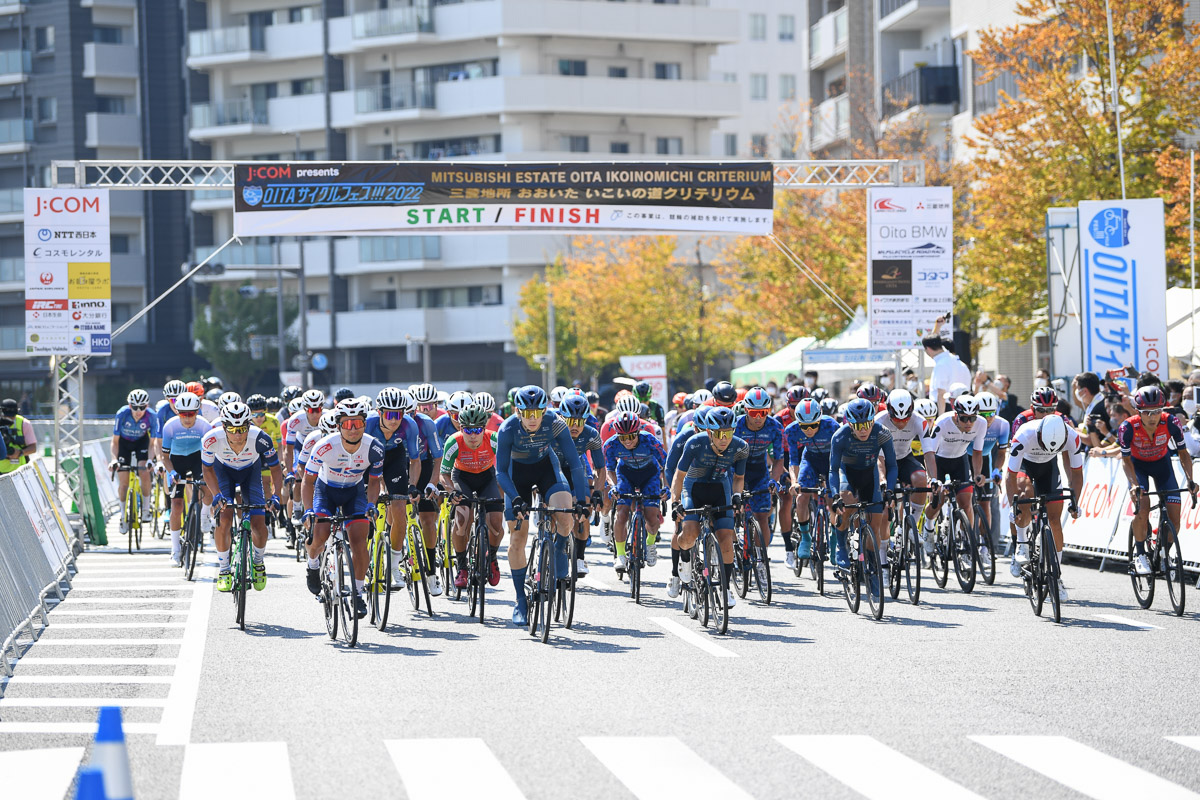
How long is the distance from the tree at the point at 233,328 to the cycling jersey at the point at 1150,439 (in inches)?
2341

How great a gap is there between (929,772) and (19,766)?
4254 millimetres

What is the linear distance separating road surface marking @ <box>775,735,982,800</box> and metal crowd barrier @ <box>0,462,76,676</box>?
5.54 meters

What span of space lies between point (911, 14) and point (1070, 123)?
20.0 metres

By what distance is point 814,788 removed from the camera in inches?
279

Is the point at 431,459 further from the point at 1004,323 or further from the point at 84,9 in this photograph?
the point at 84,9

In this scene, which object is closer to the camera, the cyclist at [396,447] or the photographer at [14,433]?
the cyclist at [396,447]

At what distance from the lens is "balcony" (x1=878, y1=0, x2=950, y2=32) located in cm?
4959

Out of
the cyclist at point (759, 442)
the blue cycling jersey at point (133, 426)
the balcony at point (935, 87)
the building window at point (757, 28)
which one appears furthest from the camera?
the building window at point (757, 28)

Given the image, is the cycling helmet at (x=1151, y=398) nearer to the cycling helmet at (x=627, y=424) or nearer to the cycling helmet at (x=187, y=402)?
the cycling helmet at (x=627, y=424)

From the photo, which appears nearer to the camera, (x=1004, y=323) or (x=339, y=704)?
(x=339, y=704)

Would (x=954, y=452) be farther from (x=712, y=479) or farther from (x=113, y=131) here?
(x=113, y=131)

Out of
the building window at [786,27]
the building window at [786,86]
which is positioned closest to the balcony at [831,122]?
the building window at [786,86]

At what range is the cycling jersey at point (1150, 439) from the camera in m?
13.8

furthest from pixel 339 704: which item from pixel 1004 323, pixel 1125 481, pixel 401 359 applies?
pixel 401 359
